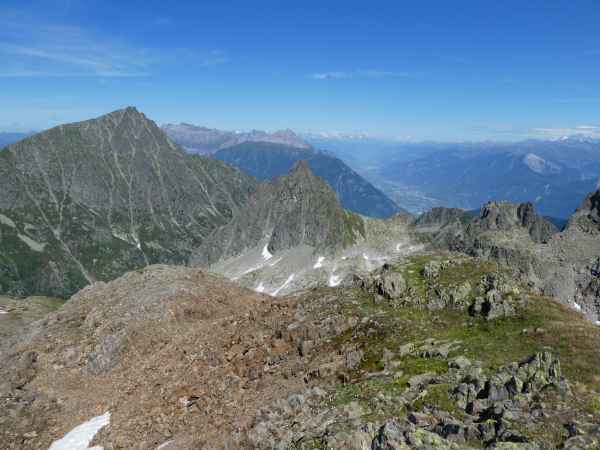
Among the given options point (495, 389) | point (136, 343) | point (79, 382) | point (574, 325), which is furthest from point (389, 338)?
point (79, 382)

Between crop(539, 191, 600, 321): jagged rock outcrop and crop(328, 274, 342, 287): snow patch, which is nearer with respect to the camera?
crop(539, 191, 600, 321): jagged rock outcrop

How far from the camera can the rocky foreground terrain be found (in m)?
20.8

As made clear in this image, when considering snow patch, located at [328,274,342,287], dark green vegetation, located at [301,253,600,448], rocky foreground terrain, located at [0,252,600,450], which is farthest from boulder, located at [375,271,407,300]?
snow patch, located at [328,274,342,287]

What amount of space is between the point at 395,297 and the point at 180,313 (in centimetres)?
2360

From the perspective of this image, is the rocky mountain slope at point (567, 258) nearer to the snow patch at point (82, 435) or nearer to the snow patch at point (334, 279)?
the snow patch at point (334, 279)

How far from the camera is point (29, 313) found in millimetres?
151375

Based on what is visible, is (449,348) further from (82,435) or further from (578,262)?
(578,262)

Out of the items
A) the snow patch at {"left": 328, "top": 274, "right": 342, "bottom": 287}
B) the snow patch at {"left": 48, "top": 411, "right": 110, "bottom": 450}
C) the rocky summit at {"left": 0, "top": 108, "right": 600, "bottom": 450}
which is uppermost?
the rocky summit at {"left": 0, "top": 108, "right": 600, "bottom": 450}

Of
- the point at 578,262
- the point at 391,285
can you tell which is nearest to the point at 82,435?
the point at 391,285

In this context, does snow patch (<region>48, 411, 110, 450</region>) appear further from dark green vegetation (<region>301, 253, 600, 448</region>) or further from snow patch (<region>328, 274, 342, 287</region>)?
snow patch (<region>328, 274, 342, 287</region>)

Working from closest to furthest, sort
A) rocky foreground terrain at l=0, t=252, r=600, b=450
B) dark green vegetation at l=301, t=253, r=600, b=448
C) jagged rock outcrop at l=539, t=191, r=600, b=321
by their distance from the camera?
rocky foreground terrain at l=0, t=252, r=600, b=450, dark green vegetation at l=301, t=253, r=600, b=448, jagged rock outcrop at l=539, t=191, r=600, b=321

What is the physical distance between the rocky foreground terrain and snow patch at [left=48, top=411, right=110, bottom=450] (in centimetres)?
54

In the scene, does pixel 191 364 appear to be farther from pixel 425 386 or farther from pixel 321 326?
pixel 425 386

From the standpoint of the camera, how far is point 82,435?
1251 inches
